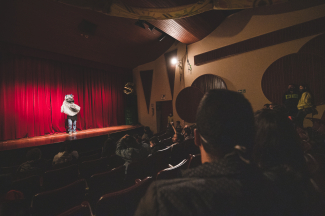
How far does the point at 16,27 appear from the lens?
16.7 ft

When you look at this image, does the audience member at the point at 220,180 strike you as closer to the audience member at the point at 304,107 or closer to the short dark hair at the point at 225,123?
the short dark hair at the point at 225,123

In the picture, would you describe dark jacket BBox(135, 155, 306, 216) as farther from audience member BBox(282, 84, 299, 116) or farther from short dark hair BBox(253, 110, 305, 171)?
audience member BBox(282, 84, 299, 116)

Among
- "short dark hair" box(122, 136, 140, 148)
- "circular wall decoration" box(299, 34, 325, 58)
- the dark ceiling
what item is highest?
the dark ceiling

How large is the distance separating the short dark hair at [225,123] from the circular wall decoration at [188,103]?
606cm

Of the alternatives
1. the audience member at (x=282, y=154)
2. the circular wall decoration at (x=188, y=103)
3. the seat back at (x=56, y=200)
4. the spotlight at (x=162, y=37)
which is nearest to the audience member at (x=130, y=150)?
the seat back at (x=56, y=200)

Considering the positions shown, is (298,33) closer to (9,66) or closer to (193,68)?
(193,68)

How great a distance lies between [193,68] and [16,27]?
6701 millimetres

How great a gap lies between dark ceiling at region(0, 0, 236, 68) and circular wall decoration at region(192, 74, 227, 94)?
180 cm

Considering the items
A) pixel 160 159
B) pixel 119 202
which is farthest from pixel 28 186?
pixel 160 159

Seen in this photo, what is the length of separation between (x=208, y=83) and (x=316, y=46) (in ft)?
10.7

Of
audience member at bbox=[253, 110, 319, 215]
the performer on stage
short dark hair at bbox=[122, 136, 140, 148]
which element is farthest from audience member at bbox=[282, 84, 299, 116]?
the performer on stage

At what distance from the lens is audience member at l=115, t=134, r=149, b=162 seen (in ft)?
8.01

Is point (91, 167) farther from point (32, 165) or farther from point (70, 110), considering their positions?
point (70, 110)

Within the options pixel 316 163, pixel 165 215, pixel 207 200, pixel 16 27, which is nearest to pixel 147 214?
pixel 165 215
